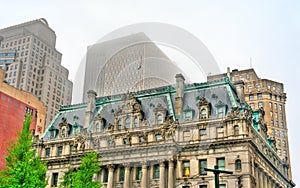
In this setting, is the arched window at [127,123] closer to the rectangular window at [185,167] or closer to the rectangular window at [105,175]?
the rectangular window at [105,175]

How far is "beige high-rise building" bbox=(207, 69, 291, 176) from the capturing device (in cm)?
11725

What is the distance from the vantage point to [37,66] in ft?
531

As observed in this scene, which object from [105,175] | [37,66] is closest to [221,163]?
[105,175]

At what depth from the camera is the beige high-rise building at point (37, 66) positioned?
512ft

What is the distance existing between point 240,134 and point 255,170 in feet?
20.8

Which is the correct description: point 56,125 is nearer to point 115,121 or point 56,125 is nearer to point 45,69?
point 115,121

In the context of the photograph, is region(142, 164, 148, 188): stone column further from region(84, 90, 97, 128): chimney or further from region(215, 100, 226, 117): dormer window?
region(84, 90, 97, 128): chimney

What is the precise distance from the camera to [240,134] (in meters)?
53.7

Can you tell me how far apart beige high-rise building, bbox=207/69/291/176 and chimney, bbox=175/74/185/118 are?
2207 inches

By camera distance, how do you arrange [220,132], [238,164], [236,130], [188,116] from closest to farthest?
[238,164] → [236,130] → [220,132] → [188,116]

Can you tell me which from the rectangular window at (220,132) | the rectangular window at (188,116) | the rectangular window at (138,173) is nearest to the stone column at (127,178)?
the rectangular window at (138,173)

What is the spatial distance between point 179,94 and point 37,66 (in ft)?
368

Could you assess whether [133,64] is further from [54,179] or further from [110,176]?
[54,179]

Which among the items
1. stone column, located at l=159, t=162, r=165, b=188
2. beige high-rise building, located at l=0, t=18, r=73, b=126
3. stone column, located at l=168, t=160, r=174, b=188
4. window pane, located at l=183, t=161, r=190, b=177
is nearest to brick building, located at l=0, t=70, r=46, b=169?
beige high-rise building, located at l=0, t=18, r=73, b=126
